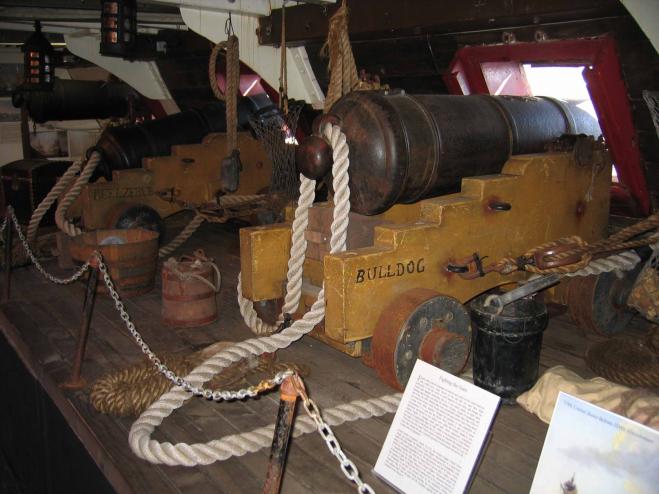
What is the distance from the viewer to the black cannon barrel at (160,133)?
16.6ft

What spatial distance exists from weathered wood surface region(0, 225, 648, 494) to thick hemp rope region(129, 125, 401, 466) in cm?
5

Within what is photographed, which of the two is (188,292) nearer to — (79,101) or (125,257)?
(125,257)

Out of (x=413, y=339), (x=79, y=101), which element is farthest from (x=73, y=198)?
(x=79, y=101)

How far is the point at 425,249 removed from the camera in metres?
2.54

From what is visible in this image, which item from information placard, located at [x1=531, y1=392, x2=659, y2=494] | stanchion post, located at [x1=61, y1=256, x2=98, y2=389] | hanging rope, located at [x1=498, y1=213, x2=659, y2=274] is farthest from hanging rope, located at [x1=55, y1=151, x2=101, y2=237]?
information placard, located at [x1=531, y1=392, x2=659, y2=494]

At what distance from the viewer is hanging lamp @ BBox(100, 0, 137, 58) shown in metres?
4.31

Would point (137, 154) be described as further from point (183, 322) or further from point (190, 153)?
point (183, 322)

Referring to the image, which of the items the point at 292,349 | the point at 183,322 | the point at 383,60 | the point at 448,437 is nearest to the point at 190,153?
the point at 383,60

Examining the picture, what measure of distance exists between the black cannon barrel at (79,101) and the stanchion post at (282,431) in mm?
7258

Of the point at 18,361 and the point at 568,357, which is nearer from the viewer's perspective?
the point at 568,357

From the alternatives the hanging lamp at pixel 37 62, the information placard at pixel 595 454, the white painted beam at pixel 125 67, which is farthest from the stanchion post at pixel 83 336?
the white painted beam at pixel 125 67

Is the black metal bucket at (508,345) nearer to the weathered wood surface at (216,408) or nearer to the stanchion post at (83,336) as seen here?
the weathered wood surface at (216,408)

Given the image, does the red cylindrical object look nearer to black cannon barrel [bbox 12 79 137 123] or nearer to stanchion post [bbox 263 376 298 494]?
stanchion post [bbox 263 376 298 494]

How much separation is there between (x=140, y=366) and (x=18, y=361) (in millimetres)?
919
